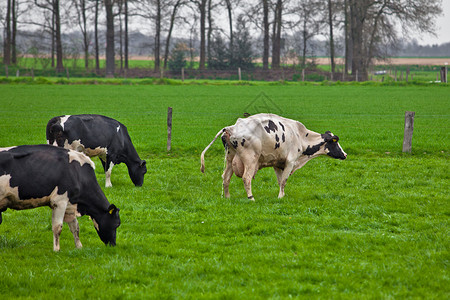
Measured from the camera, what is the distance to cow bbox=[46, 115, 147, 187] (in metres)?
11.7

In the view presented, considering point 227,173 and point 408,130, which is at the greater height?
point 408,130

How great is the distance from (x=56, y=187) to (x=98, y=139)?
16.0 feet

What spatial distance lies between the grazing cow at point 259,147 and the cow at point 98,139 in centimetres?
248

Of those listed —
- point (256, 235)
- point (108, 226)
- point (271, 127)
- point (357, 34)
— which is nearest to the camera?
point (108, 226)

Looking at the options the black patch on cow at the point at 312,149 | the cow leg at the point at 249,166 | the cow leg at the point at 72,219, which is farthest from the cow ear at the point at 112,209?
the black patch on cow at the point at 312,149

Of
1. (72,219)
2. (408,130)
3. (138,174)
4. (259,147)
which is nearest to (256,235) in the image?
(259,147)

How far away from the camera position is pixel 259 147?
10680 mm

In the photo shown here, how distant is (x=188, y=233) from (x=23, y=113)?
19147 mm

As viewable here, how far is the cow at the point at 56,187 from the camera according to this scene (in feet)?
23.2

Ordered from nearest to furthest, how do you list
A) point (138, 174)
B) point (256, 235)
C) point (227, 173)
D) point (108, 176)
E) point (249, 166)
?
point (256, 235)
point (249, 166)
point (227, 173)
point (108, 176)
point (138, 174)

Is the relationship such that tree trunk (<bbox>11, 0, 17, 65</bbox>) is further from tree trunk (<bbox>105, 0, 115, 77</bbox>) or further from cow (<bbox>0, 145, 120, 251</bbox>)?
cow (<bbox>0, 145, 120, 251</bbox>)

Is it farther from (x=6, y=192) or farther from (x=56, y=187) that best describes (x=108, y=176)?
(x=6, y=192)

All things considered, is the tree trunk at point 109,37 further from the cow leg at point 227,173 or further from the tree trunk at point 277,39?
the cow leg at point 227,173

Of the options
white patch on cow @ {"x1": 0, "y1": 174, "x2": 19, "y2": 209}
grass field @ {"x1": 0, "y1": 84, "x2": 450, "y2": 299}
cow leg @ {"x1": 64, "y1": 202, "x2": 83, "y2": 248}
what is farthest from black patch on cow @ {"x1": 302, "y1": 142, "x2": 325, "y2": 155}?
white patch on cow @ {"x1": 0, "y1": 174, "x2": 19, "y2": 209}
